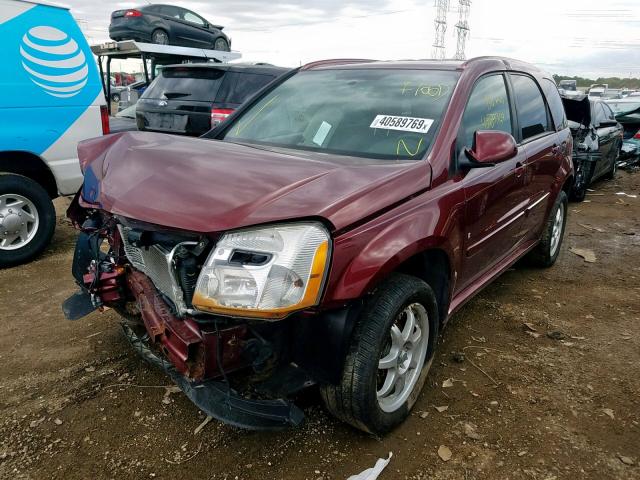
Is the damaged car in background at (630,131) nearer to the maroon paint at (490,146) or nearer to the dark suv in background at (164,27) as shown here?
the maroon paint at (490,146)

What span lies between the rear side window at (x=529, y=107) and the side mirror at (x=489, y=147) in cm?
108

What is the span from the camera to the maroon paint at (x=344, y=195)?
6.44 ft

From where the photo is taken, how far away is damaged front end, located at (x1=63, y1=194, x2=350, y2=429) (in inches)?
77.4

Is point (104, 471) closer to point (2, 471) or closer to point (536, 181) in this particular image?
point (2, 471)

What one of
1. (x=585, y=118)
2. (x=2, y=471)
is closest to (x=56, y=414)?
(x=2, y=471)

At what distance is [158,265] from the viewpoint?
221 centimetres

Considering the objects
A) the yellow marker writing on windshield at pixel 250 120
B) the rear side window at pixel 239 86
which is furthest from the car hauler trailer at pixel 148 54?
the yellow marker writing on windshield at pixel 250 120

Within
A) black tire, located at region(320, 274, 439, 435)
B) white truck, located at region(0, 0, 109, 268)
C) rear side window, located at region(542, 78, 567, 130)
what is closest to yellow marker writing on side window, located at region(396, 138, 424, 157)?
black tire, located at region(320, 274, 439, 435)

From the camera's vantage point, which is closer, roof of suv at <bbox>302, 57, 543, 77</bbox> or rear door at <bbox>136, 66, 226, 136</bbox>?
roof of suv at <bbox>302, 57, 543, 77</bbox>

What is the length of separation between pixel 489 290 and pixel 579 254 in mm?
1745

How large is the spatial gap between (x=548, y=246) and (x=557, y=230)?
1.00 feet

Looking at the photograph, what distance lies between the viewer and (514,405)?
2.70m

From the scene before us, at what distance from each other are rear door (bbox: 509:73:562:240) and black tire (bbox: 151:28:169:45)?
1417 cm

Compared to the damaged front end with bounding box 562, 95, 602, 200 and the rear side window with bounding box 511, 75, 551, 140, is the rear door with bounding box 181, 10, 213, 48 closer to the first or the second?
the damaged front end with bounding box 562, 95, 602, 200
